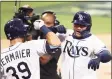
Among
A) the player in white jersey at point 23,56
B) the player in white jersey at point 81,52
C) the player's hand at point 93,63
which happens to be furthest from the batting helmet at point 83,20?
the player in white jersey at point 23,56

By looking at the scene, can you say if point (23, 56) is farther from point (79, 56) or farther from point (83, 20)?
point (83, 20)

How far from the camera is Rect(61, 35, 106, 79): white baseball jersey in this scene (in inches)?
151

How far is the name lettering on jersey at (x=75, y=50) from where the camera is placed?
12.8ft

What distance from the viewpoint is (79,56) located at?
3.91 metres

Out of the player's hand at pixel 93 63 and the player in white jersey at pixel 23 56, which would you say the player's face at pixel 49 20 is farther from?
the player in white jersey at pixel 23 56

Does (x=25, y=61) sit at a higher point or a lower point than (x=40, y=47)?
lower

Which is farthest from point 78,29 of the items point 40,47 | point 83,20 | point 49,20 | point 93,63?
point 40,47

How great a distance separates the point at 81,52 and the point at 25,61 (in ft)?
3.16

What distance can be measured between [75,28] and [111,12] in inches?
372

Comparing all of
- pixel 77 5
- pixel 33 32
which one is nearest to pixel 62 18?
pixel 77 5

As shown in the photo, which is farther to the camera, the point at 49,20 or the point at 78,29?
the point at 49,20

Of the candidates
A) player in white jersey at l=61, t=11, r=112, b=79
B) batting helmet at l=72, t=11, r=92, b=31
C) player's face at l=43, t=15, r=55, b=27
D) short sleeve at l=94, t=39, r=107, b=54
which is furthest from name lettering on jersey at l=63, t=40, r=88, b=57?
player's face at l=43, t=15, r=55, b=27

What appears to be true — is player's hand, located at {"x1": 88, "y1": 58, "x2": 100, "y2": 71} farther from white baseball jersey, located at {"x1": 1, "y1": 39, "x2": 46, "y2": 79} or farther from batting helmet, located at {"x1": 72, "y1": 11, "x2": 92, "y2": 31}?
white baseball jersey, located at {"x1": 1, "y1": 39, "x2": 46, "y2": 79}

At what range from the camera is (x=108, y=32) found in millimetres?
11758
